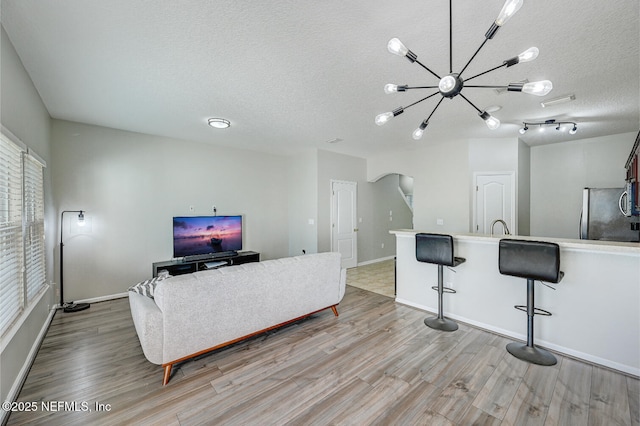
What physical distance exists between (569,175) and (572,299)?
391 cm

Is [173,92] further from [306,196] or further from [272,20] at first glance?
[306,196]

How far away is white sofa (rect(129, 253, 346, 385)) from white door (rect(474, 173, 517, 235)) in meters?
3.67

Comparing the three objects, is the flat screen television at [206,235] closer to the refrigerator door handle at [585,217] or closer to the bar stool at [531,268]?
the bar stool at [531,268]

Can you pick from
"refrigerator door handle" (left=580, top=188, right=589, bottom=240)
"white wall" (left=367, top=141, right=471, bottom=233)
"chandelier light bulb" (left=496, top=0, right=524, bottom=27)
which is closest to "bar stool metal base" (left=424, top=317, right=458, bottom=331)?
"white wall" (left=367, top=141, right=471, bottom=233)

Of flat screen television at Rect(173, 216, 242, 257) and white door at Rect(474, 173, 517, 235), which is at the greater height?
white door at Rect(474, 173, 517, 235)

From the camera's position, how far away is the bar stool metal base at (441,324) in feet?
10.2

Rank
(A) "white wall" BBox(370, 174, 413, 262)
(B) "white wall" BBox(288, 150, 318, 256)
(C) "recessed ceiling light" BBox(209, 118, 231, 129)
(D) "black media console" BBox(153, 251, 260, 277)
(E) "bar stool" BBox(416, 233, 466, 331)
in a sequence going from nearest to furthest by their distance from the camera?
(E) "bar stool" BBox(416, 233, 466, 331), (C) "recessed ceiling light" BBox(209, 118, 231, 129), (D) "black media console" BBox(153, 251, 260, 277), (B) "white wall" BBox(288, 150, 318, 256), (A) "white wall" BBox(370, 174, 413, 262)

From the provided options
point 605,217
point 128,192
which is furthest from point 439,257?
point 128,192

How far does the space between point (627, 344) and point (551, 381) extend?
827 millimetres

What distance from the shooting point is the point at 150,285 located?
238cm

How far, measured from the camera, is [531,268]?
7.92 feet

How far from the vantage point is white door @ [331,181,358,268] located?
20.1 feet

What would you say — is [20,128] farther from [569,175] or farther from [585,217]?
[569,175]

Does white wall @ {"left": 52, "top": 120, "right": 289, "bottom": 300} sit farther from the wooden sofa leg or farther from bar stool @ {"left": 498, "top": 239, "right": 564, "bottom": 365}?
bar stool @ {"left": 498, "top": 239, "right": 564, "bottom": 365}
